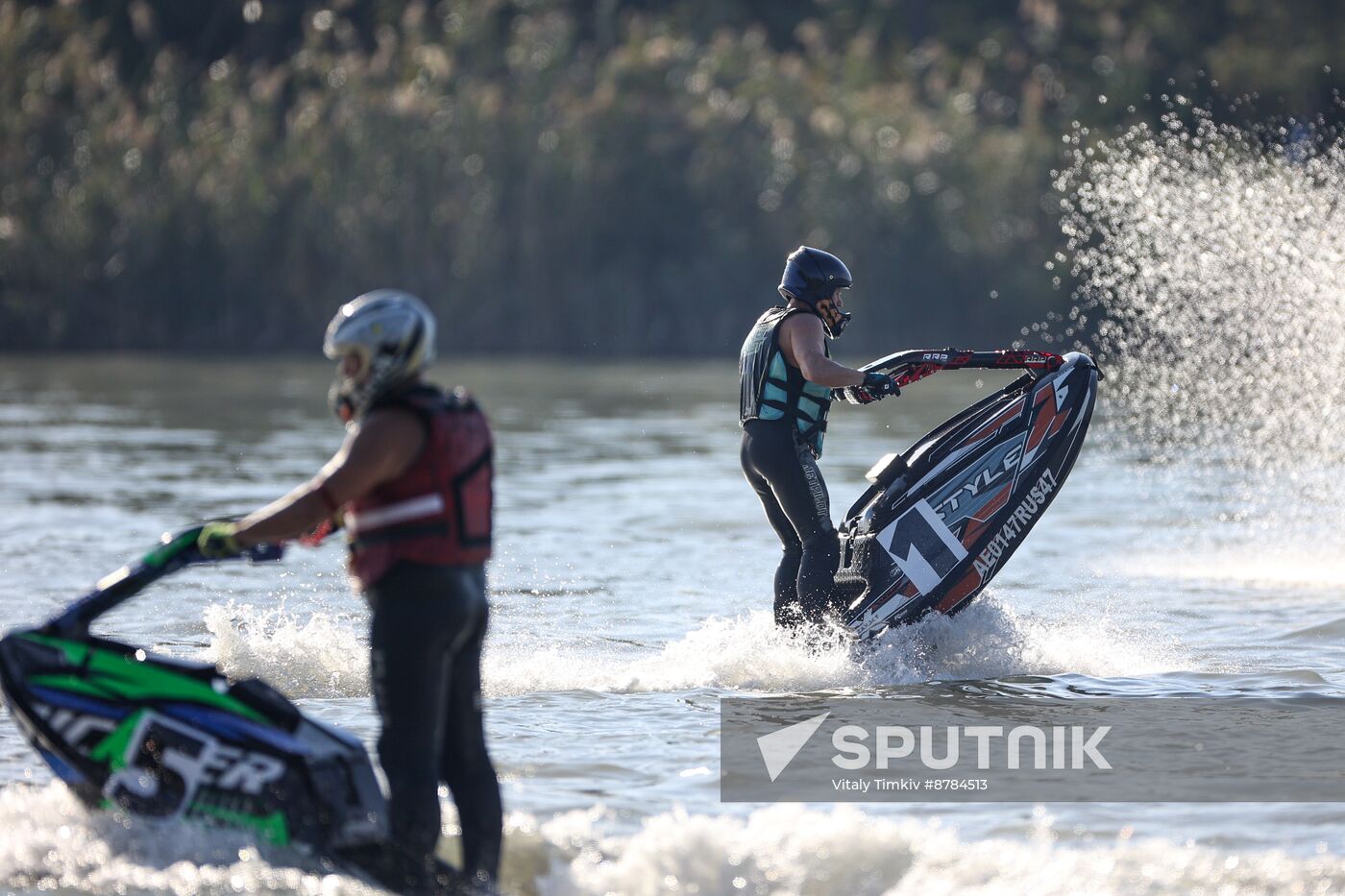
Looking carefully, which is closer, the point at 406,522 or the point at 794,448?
the point at 406,522

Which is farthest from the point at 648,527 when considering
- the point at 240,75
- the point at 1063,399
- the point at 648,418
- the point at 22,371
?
the point at 240,75

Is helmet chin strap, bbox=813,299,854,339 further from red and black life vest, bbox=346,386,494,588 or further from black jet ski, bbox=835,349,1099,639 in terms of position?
red and black life vest, bbox=346,386,494,588

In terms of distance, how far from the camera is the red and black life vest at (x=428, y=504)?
4562 mm

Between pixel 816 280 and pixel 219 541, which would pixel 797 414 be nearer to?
pixel 816 280

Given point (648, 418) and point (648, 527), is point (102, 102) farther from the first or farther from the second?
point (648, 527)

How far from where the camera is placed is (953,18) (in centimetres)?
5372

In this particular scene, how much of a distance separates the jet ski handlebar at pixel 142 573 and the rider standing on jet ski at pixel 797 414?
10.0 ft

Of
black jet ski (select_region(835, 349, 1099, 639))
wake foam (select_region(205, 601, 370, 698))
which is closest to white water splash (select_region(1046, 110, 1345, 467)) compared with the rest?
black jet ski (select_region(835, 349, 1099, 639))

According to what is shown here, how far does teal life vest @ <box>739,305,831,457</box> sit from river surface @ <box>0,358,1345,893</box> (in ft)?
3.15

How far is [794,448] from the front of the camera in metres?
7.70

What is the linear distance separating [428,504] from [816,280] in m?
3.34
